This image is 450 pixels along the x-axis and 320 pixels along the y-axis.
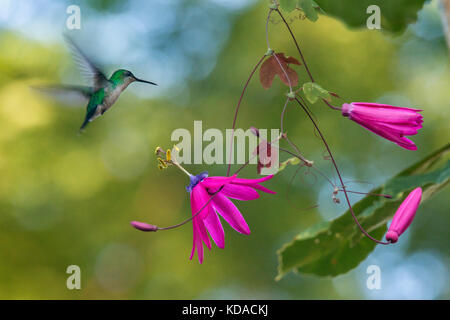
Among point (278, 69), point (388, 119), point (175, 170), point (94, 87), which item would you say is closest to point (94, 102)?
point (94, 87)

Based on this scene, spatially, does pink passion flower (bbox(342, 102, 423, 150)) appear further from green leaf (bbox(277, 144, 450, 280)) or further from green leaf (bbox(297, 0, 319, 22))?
green leaf (bbox(277, 144, 450, 280))

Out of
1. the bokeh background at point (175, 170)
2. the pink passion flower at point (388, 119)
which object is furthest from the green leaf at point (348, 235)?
the bokeh background at point (175, 170)

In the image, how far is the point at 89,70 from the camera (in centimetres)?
77

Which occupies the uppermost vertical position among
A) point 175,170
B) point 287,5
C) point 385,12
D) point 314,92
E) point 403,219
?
point 175,170

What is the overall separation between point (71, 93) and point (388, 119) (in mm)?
464

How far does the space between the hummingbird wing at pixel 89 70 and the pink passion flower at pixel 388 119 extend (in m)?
0.35

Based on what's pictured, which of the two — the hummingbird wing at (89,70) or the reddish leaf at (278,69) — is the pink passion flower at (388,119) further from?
the hummingbird wing at (89,70)

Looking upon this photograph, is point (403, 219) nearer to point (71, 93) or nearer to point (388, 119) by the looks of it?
point (388, 119)

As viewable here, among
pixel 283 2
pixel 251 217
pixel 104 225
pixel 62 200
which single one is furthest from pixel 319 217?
pixel 283 2

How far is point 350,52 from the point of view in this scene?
3047 mm

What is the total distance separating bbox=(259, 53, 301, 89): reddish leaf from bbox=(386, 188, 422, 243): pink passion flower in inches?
6.7

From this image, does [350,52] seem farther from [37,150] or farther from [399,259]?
[37,150]

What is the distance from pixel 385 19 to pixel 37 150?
2352 mm

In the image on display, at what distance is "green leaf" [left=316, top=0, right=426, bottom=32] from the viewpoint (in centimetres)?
74
